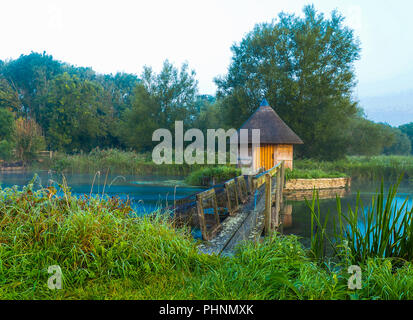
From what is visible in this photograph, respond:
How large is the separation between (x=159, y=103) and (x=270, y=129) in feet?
54.3

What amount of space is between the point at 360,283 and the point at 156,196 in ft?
34.7

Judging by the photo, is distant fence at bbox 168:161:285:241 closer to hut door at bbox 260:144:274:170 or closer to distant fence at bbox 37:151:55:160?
hut door at bbox 260:144:274:170

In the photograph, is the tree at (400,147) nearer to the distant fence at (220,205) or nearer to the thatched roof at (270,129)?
the thatched roof at (270,129)

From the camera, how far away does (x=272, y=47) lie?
23.4 m

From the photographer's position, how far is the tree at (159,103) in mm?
30359

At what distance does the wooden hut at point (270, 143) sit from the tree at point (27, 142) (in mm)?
14233

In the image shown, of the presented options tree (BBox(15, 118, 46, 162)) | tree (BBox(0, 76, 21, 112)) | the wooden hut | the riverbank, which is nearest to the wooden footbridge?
the wooden hut

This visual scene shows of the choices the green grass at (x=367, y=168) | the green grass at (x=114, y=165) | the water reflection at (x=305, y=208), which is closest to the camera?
the water reflection at (x=305, y=208)

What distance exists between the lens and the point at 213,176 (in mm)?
15703

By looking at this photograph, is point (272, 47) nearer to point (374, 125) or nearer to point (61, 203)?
point (374, 125)

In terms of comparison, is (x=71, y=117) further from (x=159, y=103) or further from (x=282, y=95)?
(x=282, y=95)

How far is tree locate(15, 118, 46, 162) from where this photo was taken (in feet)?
70.2

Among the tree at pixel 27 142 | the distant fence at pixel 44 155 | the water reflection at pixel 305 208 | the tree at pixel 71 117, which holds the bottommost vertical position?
the water reflection at pixel 305 208

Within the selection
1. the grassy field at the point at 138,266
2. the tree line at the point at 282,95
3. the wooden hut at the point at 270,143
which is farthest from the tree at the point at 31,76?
the grassy field at the point at 138,266
